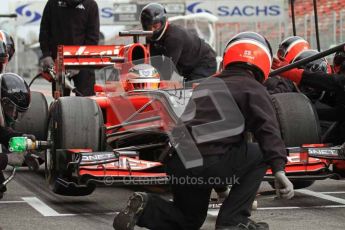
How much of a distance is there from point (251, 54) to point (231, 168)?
77cm

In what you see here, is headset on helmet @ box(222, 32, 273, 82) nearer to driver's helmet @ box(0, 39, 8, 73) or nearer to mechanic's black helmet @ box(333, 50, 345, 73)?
mechanic's black helmet @ box(333, 50, 345, 73)

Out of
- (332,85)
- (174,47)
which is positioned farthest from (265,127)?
(174,47)

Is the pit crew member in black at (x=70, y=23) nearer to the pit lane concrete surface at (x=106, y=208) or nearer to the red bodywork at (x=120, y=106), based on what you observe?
→ the red bodywork at (x=120, y=106)

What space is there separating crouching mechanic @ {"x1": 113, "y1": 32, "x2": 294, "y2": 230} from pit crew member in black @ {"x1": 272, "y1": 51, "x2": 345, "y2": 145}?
2.46 meters

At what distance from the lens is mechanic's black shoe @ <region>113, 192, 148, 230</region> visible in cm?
580

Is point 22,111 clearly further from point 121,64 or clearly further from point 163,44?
point 163,44

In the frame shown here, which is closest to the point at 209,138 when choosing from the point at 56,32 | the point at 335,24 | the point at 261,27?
the point at 56,32

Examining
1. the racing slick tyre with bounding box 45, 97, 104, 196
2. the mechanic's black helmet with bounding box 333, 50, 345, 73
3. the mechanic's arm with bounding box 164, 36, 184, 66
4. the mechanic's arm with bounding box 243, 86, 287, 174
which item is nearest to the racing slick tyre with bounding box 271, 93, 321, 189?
the mechanic's black helmet with bounding box 333, 50, 345, 73

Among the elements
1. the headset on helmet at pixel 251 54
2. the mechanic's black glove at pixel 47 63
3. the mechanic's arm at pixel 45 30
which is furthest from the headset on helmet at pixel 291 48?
the headset on helmet at pixel 251 54

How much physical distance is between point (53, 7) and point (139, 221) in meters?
5.48

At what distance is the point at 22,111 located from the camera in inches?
294

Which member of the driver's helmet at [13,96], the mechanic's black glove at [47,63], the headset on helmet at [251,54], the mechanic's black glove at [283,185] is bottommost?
the mechanic's black glove at [47,63]

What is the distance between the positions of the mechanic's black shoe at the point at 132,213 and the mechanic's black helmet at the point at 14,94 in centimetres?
184

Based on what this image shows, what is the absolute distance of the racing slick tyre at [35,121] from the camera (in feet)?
30.6
